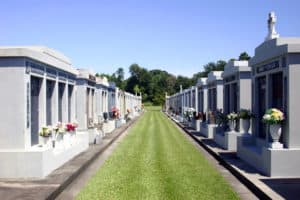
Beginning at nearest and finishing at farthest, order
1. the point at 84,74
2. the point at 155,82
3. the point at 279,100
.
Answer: the point at 279,100, the point at 84,74, the point at 155,82

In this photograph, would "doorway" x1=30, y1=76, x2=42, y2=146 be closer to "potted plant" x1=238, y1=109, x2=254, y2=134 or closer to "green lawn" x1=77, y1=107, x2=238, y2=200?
"green lawn" x1=77, y1=107, x2=238, y2=200

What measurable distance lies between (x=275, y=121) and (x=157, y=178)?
127 inches

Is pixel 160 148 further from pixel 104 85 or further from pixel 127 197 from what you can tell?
pixel 104 85

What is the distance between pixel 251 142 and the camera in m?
13.6

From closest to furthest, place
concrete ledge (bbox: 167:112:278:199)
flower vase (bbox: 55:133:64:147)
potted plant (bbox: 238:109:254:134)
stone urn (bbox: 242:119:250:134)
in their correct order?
1. concrete ledge (bbox: 167:112:278:199)
2. flower vase (bbox: 55:133:64:147)
3. potted plant (bbox: 238:109:254:134)
4. stone urn (bbox: 242:119:250:134)

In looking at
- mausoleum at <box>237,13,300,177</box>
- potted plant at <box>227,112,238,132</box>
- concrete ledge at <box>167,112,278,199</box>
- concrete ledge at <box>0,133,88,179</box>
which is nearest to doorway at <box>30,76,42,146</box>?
concrete ledge at <box>0,133,88,179</box>

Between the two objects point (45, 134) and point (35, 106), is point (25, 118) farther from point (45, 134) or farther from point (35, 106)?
point (35, 106)

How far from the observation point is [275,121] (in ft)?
34.0

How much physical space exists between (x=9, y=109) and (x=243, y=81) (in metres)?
9.28

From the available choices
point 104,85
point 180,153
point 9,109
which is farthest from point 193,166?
point 104,85

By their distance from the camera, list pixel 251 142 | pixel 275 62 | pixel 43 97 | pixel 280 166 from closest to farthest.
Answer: pixel 280 166 < pixel 275 62 < pixel 43 97 < pixel 251 142

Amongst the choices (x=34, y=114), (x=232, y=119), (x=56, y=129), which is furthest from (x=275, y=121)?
(x=34, y=114)

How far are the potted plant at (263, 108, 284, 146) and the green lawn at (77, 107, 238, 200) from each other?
5.54 feet

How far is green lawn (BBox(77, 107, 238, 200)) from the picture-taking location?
920cm
